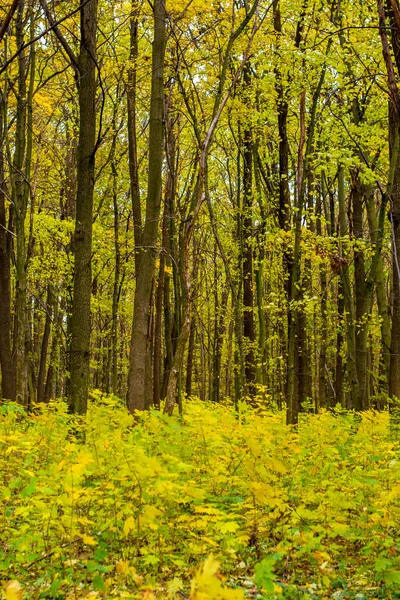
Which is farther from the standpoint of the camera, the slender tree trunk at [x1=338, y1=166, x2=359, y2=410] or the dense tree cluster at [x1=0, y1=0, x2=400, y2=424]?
the slender tree trunk at [x1=338, y1=166, x2=359, y2=410]

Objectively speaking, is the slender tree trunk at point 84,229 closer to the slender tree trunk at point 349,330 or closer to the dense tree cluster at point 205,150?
the dense tree cluster at point 205,150

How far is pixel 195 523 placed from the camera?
127 inches

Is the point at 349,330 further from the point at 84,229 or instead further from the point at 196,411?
the point at 84,229

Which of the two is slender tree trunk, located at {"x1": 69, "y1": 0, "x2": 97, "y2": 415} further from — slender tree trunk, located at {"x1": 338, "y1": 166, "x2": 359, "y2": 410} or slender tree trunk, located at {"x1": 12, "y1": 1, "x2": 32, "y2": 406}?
slender tree trunk, located at {"x1": 338, "y1": 166, "x2": 359, "y2": 410}

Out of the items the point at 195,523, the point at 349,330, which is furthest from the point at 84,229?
the point at 349,330

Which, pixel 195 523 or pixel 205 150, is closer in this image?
pixel 195 523

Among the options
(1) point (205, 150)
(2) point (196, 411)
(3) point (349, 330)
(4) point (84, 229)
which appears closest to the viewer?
(2) point (196, 411)

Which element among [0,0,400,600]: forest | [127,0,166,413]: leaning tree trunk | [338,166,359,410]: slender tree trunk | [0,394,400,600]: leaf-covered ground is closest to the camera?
[0,394,400,600]: leaf-covered ground

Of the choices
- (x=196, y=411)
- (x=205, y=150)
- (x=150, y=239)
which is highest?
A: (x=205, y=150)

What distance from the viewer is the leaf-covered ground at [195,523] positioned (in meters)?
3.22

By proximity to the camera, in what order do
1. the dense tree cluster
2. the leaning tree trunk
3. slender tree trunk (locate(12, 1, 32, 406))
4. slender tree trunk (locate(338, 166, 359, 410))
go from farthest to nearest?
slender tree trunk (locate(338, 166, 359, 410)), slender tree trunk (locate(12, 1, 32, 406)), the leaning tree trunk, the dense tree cluster

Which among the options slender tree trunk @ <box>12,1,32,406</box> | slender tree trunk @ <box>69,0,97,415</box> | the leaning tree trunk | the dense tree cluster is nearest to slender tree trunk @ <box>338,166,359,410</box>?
the dense tree cluster

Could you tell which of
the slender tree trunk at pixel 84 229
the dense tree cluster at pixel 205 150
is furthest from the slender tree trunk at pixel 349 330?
the slender tree trunk at pixel 84 229

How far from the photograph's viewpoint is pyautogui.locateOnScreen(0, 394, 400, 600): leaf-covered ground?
127 inches
